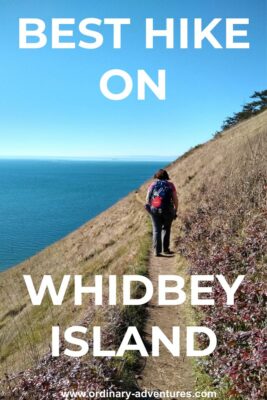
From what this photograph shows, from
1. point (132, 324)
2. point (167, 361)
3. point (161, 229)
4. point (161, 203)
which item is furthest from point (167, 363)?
point (161, 229)

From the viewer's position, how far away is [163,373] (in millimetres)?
6805

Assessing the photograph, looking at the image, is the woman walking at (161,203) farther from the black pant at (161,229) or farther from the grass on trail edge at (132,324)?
the grass on trail edge at (132,324)

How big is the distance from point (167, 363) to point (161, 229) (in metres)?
6.71

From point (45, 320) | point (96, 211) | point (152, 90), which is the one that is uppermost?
point (152, 90)

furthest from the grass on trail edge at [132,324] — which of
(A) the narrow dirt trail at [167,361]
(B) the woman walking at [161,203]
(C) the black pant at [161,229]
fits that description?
(B) the woman walking at [161,203]

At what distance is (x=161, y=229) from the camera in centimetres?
1362

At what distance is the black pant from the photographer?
13225 mm

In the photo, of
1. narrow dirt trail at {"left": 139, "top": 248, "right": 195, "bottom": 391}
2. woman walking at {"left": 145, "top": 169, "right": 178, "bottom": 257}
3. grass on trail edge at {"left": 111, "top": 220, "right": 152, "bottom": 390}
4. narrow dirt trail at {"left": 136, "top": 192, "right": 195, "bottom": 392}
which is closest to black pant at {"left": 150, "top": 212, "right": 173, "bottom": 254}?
woman walking at {"left": 145, "top": 169, "right": 178, "bottom": 257}

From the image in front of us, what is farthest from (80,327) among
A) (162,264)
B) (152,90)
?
(152,90)

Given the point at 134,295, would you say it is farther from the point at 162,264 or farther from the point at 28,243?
the point at 28,243

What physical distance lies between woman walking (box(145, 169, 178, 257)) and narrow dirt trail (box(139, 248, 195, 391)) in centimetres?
342

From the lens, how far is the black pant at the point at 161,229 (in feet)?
43.4

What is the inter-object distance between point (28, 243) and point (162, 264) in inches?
2222

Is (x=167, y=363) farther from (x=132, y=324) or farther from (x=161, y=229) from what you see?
(x=161, y=229)
